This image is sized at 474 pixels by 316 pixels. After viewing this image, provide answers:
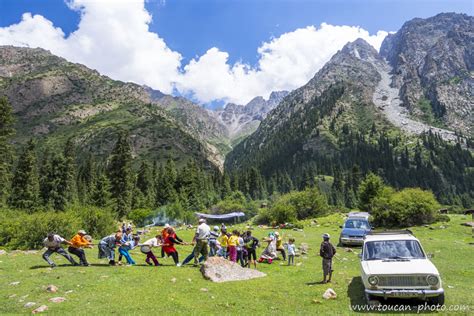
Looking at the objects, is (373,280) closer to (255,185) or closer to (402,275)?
(402,275)

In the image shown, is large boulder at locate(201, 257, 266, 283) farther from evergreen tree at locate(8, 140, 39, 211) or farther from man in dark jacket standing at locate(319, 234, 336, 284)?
evergreen tree at locate(8, 140, 39, 211)

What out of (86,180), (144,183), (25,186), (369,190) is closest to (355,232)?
(369,190)

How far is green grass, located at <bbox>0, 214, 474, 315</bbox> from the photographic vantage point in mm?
11750

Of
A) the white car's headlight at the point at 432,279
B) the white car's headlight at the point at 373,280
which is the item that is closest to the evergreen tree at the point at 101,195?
the white car's headlight at the point at 373,280

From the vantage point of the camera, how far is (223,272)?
16.8 m

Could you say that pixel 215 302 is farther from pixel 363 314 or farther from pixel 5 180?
pixel 5 180

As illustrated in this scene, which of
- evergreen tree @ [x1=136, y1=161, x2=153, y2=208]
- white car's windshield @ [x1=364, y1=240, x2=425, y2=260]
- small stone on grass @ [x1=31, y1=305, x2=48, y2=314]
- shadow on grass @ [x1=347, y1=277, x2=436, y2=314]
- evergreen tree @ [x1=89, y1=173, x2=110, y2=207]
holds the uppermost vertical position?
evergreen tree @ [x1=136, y1=161, x2=153, y2=208]

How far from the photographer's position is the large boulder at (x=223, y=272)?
53.6ft

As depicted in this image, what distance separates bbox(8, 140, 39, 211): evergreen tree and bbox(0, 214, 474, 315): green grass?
44596mm

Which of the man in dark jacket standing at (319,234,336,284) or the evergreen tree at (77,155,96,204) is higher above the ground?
the evergreen tree at (77,155,96,204)

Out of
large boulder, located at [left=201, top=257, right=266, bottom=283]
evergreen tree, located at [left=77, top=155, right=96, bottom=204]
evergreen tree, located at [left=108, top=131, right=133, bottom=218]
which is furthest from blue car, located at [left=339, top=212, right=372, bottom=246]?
evergreen tree, located at [left=77, top=155, right=96, bottom=204]

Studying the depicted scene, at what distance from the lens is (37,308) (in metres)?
11.3

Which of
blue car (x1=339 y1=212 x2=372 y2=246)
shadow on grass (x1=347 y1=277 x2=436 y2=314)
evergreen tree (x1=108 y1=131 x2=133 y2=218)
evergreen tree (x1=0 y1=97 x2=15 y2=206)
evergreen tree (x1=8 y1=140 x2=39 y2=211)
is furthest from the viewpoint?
evergreen tree (x1=108 y1=131 x2=133 y2=218)

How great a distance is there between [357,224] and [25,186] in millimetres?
56484
